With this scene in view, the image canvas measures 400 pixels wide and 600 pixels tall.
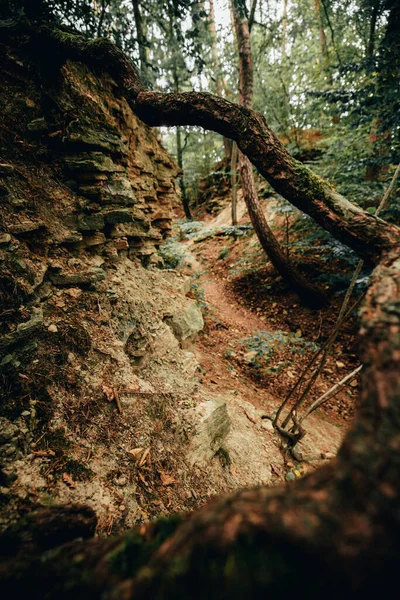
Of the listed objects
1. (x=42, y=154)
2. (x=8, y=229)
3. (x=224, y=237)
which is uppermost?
(x=42, y=154)

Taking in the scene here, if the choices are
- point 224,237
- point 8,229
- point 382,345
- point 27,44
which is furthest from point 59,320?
point 224,237

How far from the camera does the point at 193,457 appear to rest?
2.52 m

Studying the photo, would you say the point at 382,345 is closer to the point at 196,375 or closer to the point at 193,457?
the point at 193,457

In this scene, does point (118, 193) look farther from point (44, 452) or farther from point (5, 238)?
point (44, 452)

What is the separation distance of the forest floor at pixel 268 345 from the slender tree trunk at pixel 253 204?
0.44 m

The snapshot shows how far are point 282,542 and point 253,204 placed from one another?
7.27m

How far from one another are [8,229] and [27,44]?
2.31m

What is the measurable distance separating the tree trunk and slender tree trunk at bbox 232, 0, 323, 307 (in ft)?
19.5

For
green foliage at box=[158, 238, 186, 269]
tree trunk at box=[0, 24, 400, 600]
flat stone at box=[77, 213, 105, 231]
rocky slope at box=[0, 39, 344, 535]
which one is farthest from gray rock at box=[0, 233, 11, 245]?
green foliage at box=[158, 238, 186, 269]

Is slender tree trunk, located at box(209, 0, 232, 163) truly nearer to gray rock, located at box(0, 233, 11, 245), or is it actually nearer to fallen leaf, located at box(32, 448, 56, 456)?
gray rock, located at box(0, 233, 11, 245)

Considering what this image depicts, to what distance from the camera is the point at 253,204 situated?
275 inches

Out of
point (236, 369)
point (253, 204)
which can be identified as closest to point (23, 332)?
point (236, 369)

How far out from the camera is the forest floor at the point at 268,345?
4191 mm

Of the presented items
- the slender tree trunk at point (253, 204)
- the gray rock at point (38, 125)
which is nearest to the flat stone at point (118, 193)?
the gray rock at point (38, 125)
